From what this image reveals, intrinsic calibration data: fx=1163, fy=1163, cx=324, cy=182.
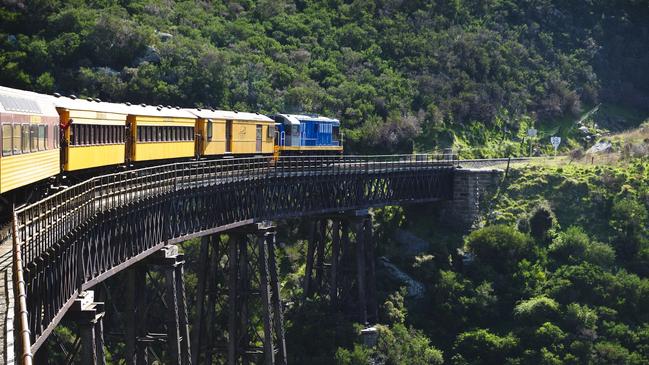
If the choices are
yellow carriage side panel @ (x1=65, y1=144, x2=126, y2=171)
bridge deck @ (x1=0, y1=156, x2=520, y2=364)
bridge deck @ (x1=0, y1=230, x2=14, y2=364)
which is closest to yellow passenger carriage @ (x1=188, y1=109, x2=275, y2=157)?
bridge deck @ (x1=0, y1=156, x2=520, y2=364)

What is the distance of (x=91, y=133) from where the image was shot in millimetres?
32500

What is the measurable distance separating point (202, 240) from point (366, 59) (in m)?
48.5

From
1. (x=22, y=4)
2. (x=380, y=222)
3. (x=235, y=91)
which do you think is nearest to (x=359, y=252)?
(x=380, y=222)

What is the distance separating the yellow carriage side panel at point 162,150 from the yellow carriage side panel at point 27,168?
793cm

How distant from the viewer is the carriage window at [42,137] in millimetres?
26469

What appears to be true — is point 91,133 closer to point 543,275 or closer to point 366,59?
point 543,275

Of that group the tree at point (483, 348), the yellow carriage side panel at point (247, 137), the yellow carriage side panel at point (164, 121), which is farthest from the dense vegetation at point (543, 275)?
the yellow carriage side panel at point (164, 121)

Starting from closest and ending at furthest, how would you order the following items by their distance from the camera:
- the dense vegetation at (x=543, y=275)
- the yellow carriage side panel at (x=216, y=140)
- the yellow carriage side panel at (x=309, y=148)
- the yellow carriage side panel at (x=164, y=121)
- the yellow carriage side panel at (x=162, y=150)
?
the yellow carriage side panel at (x=164, y=121) < the yellow carriage side panel at (x=162, y=150) < the yellow carriage side panel at (x=216, y=140) < the dense vegetation at (x=543, y=275) < the yellow carriage side panel at (x=309, y=148)

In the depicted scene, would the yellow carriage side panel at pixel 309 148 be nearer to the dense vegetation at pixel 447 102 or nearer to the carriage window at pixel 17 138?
the dense vegetation at pixel 447 102

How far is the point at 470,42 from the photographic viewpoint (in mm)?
92000

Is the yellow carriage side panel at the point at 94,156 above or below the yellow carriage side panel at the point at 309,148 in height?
above

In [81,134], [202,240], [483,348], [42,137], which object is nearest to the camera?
[42,137]

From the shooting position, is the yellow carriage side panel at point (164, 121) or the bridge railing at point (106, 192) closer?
the bridge railing at point (106, 192)

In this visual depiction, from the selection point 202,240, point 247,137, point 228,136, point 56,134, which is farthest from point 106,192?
point 247,137
